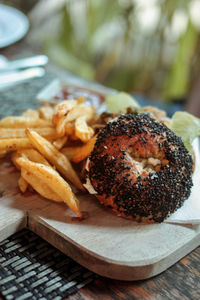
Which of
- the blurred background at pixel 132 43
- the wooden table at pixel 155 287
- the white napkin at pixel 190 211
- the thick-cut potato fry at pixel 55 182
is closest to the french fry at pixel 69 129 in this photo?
the thick-cut potato fry at pixel 55 182

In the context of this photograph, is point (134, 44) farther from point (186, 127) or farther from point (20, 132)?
point (20, 132)

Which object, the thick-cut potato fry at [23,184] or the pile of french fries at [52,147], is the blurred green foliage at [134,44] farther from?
the thick-cut potato fry at [23,184]

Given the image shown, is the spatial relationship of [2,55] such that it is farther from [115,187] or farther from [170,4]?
[115,187]

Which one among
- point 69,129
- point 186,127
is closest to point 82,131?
point 69,129

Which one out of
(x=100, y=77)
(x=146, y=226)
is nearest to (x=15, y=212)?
(x=146, y=226)

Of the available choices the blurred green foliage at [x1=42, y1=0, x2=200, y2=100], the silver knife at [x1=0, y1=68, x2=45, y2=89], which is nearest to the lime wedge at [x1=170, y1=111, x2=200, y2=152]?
the silver knife at [x1=0, y1=68, x2=45, y2=89]
